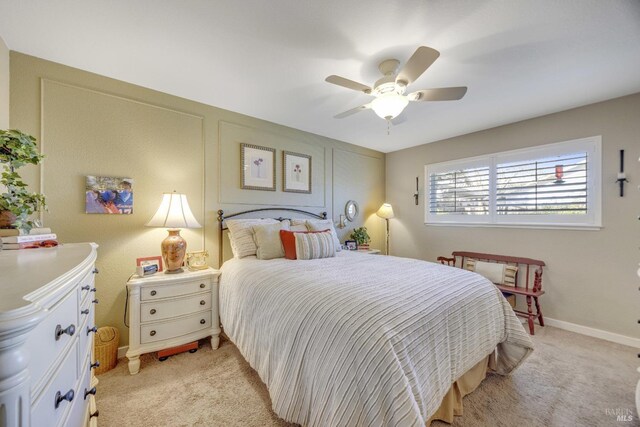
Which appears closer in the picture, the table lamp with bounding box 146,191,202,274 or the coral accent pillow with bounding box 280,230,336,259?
the table lamp with bounding box 146,191,202,274

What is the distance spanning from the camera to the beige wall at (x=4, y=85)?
1.78 metres

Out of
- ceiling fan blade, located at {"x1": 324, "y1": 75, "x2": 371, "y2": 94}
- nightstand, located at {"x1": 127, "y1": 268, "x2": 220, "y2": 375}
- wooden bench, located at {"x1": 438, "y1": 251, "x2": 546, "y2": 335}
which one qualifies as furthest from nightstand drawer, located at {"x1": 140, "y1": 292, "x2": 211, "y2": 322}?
wooden bench, located at {"x1": 438, "y1": 251, "x2": 546, "y2": 335}

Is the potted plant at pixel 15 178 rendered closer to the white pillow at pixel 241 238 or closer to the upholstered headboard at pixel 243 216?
the white pillow at pixel 241 238

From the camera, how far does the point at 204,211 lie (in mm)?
2783

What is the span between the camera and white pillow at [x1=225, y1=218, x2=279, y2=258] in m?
2.60

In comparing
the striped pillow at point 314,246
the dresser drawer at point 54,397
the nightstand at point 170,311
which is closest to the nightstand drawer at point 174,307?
the nightstand at point 170,311

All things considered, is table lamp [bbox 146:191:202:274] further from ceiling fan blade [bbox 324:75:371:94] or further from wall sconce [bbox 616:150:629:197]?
wall sconce [bbox 616:150:629:197]

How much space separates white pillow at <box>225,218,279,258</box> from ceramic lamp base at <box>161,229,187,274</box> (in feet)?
1.58

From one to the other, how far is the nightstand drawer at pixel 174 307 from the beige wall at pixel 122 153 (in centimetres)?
45

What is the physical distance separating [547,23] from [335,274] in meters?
2.18

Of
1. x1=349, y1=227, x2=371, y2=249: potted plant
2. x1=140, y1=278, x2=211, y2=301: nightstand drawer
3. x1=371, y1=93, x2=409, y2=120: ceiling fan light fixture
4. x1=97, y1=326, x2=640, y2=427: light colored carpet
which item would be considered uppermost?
x1=371, y1=93, x2=409, y2=120: ceiling fan light fixture

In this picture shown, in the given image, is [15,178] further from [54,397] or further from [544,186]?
[544,186]

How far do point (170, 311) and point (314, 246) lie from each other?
4.59 ft

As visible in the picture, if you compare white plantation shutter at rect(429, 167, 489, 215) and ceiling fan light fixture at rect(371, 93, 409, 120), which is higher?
ceiling fan light fixture at rect(371, 93, 409, 120)
